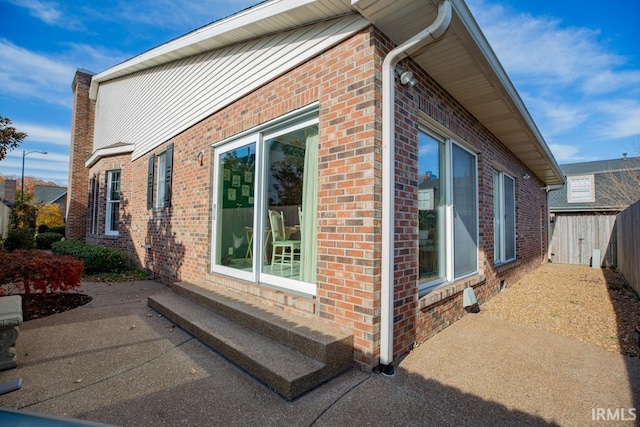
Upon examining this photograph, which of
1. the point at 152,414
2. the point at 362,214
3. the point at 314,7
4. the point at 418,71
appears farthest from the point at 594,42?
the point at 152,414

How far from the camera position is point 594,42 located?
21.1 feet

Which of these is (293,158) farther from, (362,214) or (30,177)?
(30,177)

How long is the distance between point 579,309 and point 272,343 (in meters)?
5.04

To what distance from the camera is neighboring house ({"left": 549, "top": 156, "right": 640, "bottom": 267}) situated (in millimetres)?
11484

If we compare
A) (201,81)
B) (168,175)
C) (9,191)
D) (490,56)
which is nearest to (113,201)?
(168,175)

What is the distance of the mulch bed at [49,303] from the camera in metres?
4.57

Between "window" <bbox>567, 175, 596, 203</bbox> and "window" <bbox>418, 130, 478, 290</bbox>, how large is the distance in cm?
1858

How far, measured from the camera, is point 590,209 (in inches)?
643

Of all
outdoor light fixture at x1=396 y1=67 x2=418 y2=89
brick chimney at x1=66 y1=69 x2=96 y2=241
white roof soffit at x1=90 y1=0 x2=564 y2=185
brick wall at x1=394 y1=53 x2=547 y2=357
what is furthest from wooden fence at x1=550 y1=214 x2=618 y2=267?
brick chimney at x1=66 y1=69 x2=96 y2=241

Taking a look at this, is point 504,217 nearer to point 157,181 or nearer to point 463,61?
point 463,61

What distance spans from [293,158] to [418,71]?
178 centimetres

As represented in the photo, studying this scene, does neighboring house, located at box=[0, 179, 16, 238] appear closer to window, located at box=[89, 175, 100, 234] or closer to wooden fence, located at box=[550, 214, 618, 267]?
window, located at box=[89, 175, 100, 234]

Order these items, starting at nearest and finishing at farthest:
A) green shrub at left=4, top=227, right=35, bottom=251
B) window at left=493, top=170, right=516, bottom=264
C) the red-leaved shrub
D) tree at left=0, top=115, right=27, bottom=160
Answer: the red-leaved shrub < tree at left=0, top=115, right=27, bottom=160 < window at left=493, top=170, right=516, bottom=264 < green shrub at left=4, top=227, right=35, bottom=251

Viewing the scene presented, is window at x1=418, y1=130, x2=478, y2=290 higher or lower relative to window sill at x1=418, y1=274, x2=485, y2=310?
higher
